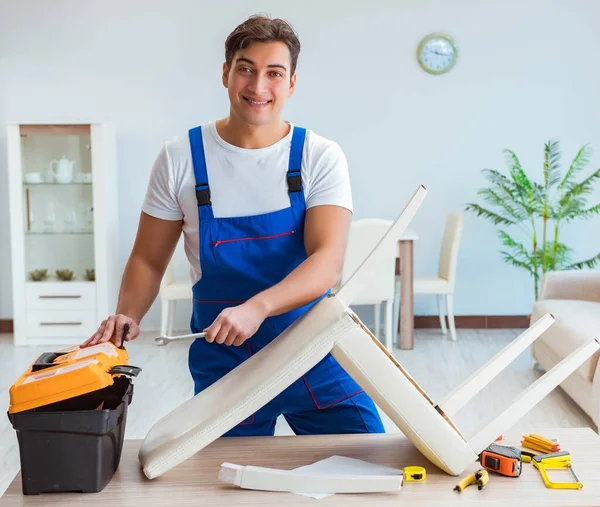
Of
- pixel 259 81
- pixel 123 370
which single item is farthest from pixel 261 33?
pixel 123 370

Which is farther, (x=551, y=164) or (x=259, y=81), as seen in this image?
(x=551, y=164)

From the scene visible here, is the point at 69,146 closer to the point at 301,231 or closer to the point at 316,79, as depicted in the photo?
the point at 316,79

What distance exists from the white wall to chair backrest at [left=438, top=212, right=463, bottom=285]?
1.08ft

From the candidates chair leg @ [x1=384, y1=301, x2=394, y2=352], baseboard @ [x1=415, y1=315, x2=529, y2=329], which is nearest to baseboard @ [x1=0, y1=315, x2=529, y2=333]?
baseboard @ [x1=415, y1=315, x2=529, y2=329]

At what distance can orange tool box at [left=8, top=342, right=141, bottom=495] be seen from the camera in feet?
4.62

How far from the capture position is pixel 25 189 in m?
6.26

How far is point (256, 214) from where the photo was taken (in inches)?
75.8

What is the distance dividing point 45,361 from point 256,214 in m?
0.58

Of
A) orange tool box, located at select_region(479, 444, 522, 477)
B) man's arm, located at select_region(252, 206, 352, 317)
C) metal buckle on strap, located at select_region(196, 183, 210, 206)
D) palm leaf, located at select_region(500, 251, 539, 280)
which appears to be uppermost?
metal buckle on strap, located at select_region(196, 183, 210, 206)

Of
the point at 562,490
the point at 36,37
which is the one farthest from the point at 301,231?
the point at 36,37

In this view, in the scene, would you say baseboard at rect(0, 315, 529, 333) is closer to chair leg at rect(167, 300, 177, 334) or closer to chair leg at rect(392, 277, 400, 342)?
chair leg at rect(392, 277, 400, 342)

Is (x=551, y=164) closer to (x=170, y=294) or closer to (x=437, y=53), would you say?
(x=437, y=53)

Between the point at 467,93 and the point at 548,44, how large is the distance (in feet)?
2.17

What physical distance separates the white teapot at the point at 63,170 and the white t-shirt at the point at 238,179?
450cm
